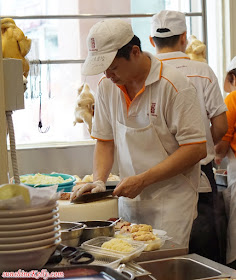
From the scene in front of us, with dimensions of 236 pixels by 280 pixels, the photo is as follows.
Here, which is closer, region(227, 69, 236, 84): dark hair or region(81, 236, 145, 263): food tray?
region(81, 236, 145, 263): food tray

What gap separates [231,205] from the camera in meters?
3.97

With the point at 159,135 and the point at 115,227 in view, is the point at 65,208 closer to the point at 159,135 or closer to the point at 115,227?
the point at 115,227

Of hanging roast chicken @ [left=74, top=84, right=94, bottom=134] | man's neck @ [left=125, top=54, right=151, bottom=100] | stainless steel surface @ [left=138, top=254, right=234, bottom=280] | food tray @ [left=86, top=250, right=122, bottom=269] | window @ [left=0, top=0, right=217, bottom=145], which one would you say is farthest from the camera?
window @ [left=0, top=0, right=217, bottom=145]

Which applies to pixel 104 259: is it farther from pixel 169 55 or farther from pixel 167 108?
pixel 169 55

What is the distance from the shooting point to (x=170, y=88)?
269 cm

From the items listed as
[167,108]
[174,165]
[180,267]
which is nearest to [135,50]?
[167,108]

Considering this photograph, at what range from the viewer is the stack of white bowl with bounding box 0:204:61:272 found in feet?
4.61

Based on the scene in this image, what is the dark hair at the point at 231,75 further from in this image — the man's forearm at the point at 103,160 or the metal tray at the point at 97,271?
the metal tray at the point at 97,271

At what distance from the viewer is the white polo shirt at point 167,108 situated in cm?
269

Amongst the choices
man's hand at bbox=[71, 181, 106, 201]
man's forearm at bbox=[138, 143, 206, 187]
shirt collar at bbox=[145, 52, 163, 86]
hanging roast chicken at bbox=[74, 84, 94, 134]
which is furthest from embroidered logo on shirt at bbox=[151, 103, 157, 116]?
hanging roast chicken at bbox=[74, 84, 94, 134]

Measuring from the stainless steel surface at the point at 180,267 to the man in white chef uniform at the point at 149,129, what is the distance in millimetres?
630

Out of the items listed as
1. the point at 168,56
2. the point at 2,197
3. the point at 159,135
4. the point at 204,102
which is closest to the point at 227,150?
the point at 204,102

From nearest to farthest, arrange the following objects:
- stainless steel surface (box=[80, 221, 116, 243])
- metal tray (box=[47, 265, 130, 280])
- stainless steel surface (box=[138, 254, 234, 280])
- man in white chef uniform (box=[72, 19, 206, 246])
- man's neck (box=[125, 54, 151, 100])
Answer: metal tray (box=[47, 265, 130, 280]), stainless steel surface (box=[138, 254, 234, 280]), stainless steel surface (box=[80, 221, 116, 243]), man in white chef uniform (box=[72, 19, 206, 246]), man's neck (box=[125, 54, 151, 100])

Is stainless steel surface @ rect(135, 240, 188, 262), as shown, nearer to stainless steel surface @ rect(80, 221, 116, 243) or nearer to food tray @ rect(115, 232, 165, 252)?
food tray @ rect(115, 232, 165, 252)
